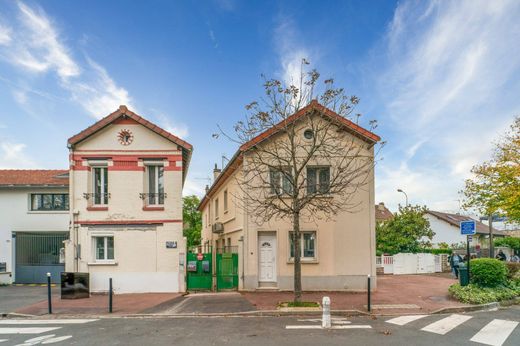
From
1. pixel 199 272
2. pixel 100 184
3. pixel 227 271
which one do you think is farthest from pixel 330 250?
pixel 100 184

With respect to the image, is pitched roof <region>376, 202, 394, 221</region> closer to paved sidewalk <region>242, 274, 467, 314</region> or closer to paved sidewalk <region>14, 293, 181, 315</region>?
paved sidewalk <region>242, 274, 467, 314</region>

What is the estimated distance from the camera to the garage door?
21250 mm

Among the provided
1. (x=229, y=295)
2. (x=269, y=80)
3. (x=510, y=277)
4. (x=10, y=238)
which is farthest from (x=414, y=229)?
(x=10, y=238)

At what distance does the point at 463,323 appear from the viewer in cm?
1067

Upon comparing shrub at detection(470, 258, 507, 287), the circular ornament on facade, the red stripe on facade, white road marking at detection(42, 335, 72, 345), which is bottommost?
white road marking at detection(42, 335, 72, 345)

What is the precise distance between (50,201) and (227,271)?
11.5 metres

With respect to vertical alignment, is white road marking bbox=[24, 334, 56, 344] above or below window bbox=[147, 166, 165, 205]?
below

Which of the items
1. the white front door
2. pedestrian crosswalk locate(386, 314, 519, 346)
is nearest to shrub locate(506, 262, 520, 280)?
pedestrian crosswalk locate(386, 314, 519, 346)

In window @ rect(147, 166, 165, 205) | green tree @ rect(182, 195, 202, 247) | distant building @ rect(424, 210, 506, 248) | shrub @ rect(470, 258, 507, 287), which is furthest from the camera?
green tree @ rect(182, 195, 202, 247)

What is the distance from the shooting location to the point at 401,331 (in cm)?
971

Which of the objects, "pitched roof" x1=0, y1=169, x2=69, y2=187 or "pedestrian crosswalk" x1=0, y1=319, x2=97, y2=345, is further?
"pitched roof" x1=0, y1=169, x2=69, y2=187

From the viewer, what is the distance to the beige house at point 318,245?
16609 millimetres

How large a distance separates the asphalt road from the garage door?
10.5 m

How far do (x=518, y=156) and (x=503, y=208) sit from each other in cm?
285
